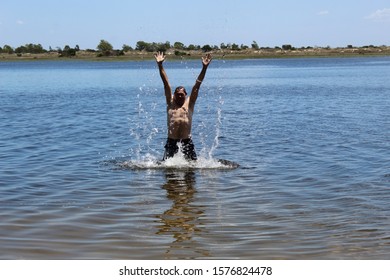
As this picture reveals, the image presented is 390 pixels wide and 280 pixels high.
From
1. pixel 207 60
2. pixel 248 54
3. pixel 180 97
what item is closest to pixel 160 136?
pixel 180 97

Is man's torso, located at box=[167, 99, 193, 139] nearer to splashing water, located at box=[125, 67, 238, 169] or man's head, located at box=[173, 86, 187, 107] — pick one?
man's head, located at box=[173, 86, 187, 107]

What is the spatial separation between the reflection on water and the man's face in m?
1.70

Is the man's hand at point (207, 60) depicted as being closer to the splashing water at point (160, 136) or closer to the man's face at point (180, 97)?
the man's face at point (180, 97)

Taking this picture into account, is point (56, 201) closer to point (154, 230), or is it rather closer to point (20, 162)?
point (154, 230)

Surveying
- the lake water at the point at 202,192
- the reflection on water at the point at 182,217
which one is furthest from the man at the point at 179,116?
the reflection on water at the point at 182,217

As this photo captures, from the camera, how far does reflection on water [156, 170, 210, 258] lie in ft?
26.3

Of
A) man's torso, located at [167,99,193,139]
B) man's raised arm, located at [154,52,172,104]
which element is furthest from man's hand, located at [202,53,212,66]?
man's torso, located at [167,99,193,139]

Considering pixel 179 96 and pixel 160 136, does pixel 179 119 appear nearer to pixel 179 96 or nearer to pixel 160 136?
pixel 179 96

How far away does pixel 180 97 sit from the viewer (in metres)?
13.3

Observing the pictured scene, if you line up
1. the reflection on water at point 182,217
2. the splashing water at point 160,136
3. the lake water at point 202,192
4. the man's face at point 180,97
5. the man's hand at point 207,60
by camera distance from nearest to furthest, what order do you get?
the reflection on water at point 182,217 → the lake water at point 202,192 → the man's hand at point 207,60 → the man's face at point 180,97 → the splashing water at point 160,136

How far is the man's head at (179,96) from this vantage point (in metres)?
13.3

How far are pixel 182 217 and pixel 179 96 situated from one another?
428 cm

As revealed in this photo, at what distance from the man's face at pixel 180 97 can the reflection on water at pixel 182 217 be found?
1705 mm
